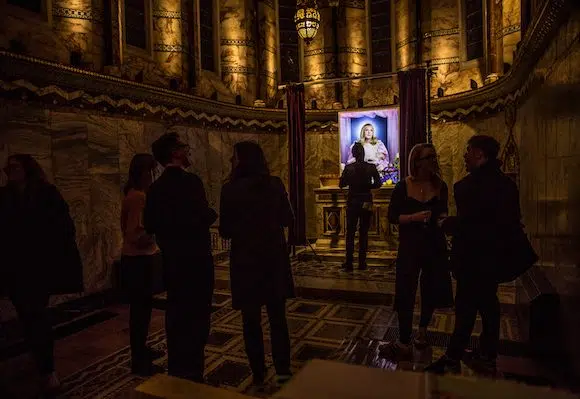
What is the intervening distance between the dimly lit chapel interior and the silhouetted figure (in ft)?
0.06

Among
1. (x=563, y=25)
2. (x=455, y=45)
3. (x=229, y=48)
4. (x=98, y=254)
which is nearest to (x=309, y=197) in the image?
(x=229, y=48)

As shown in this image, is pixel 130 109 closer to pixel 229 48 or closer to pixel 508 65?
pixel 229 48

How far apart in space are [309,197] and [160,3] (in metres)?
5.41

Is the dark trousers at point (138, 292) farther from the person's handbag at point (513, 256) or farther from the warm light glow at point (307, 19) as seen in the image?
the warm light glow at point (307, 19)

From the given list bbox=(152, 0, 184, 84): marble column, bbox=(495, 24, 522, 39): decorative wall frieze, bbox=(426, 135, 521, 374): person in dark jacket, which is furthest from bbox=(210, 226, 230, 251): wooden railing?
bbox=(495, 24, 522, 39): decorative wall frieze

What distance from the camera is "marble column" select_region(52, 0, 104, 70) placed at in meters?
6.39

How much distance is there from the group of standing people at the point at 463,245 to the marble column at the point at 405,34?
7.40 meters

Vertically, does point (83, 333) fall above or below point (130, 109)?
below

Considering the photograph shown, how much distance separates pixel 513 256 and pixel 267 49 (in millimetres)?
8969

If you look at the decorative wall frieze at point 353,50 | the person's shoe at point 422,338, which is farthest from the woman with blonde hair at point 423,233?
the decorative wall frieze at point 353,50

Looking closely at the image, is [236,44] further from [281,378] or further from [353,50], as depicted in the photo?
[281,378]

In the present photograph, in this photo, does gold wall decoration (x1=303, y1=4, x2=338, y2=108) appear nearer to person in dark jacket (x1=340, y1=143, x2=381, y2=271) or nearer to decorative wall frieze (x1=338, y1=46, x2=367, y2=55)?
decorative wall frieze (x1=338, y1=46, x2=367, y2=55)

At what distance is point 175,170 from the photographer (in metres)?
3.11

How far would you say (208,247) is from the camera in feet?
10.6
